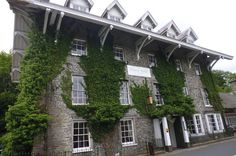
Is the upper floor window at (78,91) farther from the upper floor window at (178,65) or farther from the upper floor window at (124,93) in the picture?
the upper floor window at (178,65)

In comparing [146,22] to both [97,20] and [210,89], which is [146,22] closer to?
[97,20]

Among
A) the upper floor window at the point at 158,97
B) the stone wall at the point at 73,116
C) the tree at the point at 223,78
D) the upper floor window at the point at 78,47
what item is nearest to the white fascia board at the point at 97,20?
the stone wall at the point at 73,116

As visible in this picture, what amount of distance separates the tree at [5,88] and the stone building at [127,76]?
576cm

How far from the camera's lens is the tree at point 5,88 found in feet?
64.7

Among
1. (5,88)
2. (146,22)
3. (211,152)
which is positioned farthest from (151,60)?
(5,88)

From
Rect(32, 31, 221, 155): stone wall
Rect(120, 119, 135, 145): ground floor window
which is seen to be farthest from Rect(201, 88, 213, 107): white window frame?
Rect(120, 119, 135, 145): ground floor window

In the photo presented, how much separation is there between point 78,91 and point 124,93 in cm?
344

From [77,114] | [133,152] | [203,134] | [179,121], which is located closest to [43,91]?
[77,114]

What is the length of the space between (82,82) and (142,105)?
4.65 meters

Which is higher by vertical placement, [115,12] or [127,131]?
[115,12]

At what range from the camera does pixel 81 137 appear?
10141 mm

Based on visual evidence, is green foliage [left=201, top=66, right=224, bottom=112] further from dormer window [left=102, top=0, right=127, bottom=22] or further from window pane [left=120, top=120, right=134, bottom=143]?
dormer window [left=102, top=0, right=127, bottom=22]

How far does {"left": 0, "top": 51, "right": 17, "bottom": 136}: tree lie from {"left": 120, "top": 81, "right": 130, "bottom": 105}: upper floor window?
13683mm

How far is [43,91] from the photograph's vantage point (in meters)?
9.74
